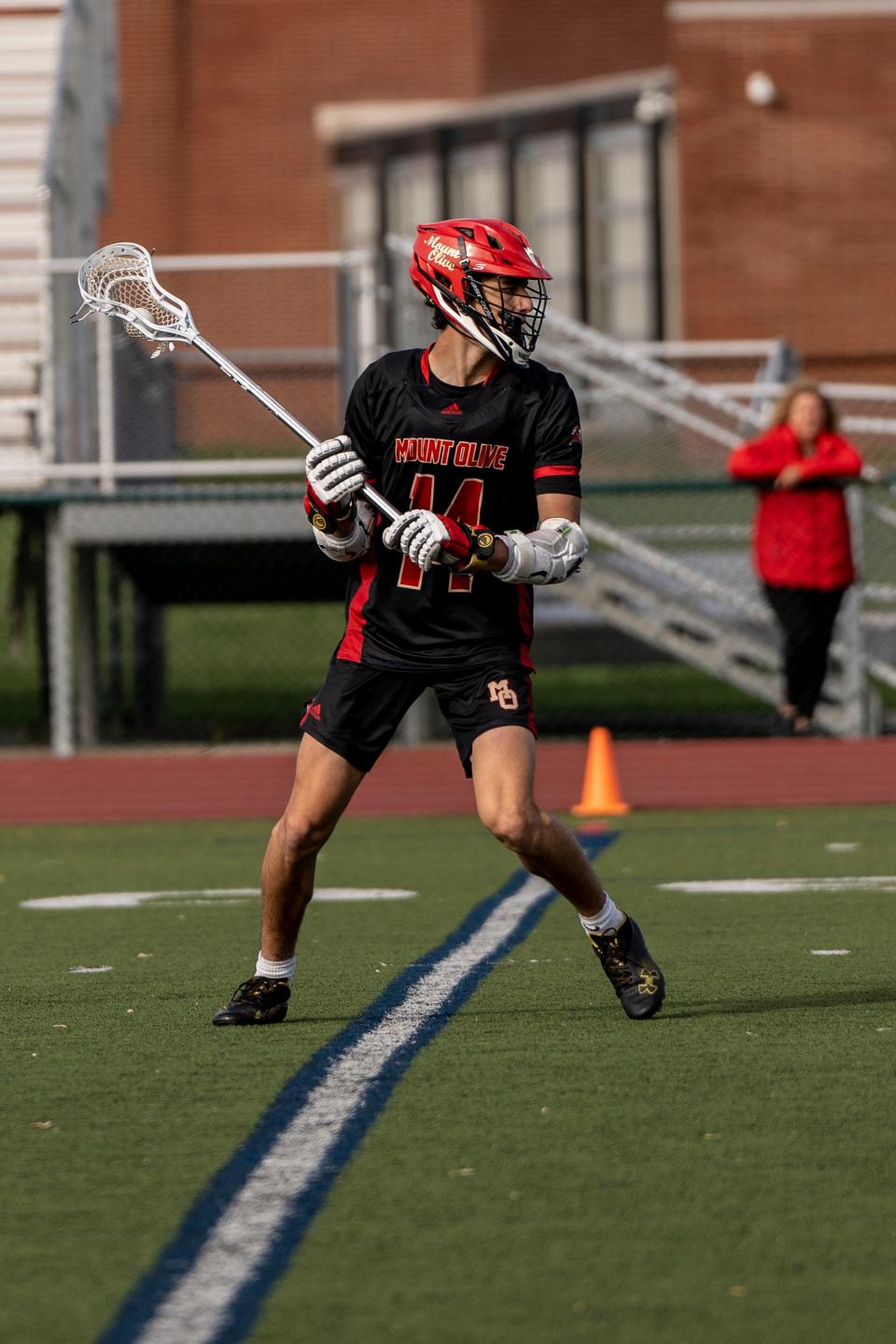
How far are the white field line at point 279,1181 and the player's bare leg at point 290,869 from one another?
0.30 meters

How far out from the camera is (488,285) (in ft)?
18.1

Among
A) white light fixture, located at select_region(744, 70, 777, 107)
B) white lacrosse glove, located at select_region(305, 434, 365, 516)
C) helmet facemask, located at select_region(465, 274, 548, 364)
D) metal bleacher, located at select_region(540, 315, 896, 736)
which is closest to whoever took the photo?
white lacrosse glove, located at select_region(305, 434, 365, 516)

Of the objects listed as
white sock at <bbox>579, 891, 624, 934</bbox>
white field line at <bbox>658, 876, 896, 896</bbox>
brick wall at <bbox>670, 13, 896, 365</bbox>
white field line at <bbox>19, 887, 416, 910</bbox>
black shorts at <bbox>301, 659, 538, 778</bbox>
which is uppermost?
brick wall at <bbox>670, 13, 896, 365</bbox>

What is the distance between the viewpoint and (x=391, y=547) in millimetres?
5527

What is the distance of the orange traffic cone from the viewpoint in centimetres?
1140

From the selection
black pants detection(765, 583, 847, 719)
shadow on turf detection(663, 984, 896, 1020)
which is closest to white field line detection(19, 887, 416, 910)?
shadow on turf detection(663, 984, 896, 1020)

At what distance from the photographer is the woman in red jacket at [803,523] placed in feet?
44.0

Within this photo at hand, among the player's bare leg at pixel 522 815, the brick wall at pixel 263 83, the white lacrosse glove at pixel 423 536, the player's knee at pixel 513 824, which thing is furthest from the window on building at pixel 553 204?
the white lacrosse glove at pixel 423 536

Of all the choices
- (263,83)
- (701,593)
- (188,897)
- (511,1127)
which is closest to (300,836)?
(511,1127)

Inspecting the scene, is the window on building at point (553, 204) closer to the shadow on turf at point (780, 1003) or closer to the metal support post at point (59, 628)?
the metal support post at point (59, 628)

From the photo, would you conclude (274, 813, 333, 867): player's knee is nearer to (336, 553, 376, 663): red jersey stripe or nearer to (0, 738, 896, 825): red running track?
(336, 553, 376, 663): red jersey stripe

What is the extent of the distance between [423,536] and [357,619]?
0.59 meters

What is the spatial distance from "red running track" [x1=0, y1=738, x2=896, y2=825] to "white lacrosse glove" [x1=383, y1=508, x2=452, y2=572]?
6469 millimetres

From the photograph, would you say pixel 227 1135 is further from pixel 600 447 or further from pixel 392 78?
pixel 392 78
